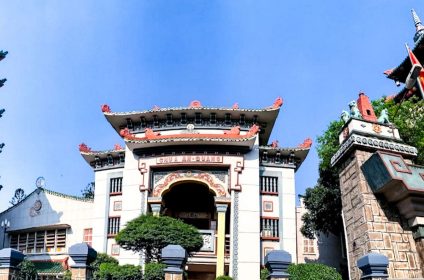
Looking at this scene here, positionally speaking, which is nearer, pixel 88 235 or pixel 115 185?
pixel 115 185

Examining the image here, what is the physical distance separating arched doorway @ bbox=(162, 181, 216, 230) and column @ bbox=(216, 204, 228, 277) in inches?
75.7

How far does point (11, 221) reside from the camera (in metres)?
25.3

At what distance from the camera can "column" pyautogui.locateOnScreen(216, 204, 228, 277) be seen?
1858cm

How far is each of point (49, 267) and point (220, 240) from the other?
10013 mm

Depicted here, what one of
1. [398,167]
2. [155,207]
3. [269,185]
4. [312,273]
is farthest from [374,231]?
[155,207]

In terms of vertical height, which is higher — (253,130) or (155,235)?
(253,130)

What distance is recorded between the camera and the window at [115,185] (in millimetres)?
22586

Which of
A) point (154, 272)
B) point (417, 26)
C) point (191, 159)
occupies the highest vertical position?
point (417, 26)

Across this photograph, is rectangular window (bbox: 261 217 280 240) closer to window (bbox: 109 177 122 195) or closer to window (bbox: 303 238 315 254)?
window (bbox: 303 238 315 254)

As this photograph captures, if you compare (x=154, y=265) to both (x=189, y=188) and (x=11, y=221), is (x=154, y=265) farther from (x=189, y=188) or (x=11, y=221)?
(x=11, y=221)

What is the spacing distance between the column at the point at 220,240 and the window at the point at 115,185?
5779 mm

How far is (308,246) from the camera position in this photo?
934 inches

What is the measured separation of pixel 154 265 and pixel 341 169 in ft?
24.4

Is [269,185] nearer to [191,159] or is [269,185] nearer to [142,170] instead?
[191,159]
